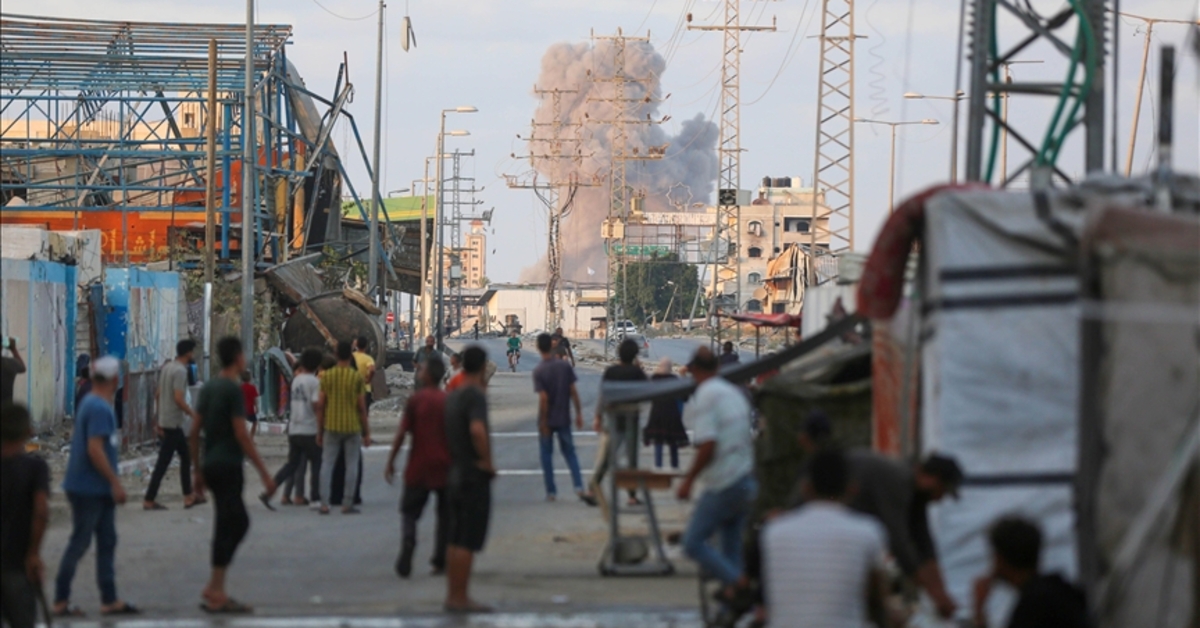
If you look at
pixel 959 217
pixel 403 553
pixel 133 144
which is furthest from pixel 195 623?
pixel 133 144

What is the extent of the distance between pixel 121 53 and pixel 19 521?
83.0ft

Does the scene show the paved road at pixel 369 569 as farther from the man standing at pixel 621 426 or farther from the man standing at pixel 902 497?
the man standing at pixel 902 497

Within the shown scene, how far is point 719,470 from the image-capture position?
9273 millimetres

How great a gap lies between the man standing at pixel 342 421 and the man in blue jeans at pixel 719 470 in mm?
6136

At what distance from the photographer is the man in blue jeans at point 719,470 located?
29.8 feet

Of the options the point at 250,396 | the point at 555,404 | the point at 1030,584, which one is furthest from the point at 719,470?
the point at 250,396

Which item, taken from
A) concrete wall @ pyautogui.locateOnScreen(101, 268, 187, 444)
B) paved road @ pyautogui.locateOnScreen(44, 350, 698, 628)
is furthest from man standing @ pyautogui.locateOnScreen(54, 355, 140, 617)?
concrete wall @ pyautogui.locateOnScreen(101, 268, 187, 444)

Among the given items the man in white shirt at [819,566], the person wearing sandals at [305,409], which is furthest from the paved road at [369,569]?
the man in white shirt at [819,566]

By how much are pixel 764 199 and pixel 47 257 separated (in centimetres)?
12523

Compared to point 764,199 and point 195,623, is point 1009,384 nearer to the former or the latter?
point 195,623

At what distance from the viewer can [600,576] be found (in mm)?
11328

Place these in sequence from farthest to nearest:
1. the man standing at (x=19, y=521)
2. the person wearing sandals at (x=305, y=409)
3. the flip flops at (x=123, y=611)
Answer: the person wearing sandals at (x=305, y=409)
the flip flops at (x=123, y=611)
the man standing at (x=19, y=521)

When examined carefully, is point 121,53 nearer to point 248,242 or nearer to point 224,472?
point 248,242

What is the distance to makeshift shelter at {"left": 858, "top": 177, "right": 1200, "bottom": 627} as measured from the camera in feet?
23.3
